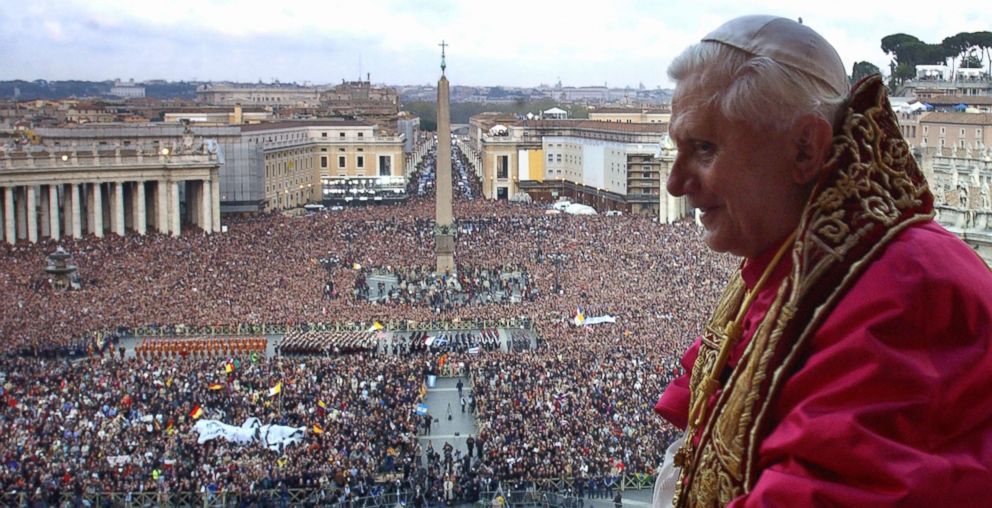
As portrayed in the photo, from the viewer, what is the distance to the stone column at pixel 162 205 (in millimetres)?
67188

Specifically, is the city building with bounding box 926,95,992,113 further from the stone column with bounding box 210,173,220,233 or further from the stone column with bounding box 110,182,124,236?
the stone column with bounding box 110,182,124,236

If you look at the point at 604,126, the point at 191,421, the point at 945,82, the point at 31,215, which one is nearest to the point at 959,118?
the point at 945,82

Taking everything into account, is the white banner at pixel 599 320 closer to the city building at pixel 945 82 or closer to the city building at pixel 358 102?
the city building at pixel 945 82

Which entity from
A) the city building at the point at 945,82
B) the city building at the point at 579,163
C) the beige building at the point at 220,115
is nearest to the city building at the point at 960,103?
the city building at the point at 945,82

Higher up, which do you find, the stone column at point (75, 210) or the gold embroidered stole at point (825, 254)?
the gold embroidered stole at point (825, 254)

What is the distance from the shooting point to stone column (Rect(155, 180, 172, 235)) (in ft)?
220

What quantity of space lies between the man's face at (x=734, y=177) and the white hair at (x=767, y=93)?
0.09 ft

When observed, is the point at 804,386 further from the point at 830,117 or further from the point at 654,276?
the point at 654,276

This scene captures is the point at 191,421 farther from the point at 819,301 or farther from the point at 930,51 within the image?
the point at 930,51

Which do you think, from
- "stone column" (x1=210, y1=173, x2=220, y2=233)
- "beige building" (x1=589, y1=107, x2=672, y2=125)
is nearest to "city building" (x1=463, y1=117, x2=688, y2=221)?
"beige building" (x1=589, y1=107, x2=672, y2=125)

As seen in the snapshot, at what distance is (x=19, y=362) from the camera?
32.1m

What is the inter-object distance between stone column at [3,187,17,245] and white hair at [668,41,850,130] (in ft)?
198

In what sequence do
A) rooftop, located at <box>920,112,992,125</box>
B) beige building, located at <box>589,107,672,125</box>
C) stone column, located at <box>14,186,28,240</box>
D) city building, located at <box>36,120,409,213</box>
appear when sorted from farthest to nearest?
1. beige building, located at <box>589,107,672,125</box>
2. city building, located at <box>36,120,409,213</box>
3. rooftop, located at <box>920,112,992,125</box>
4. stone column, located at <box>14,186,28,240</box>

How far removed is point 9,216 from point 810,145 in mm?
61148
